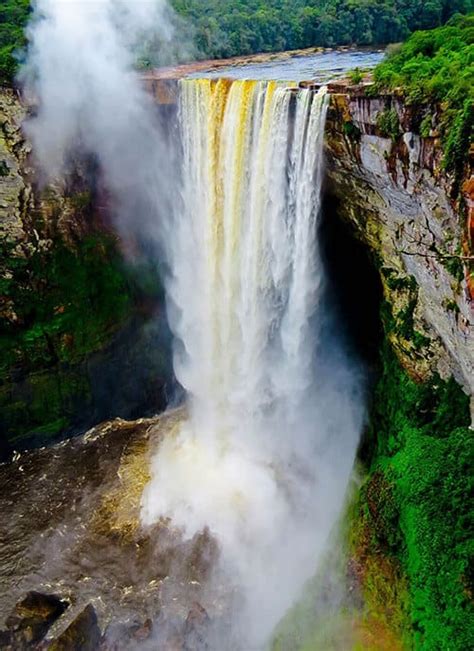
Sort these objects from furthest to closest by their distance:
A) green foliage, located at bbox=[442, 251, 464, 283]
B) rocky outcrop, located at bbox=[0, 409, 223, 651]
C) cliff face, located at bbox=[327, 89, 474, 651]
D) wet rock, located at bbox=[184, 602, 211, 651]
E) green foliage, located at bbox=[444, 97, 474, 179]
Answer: rocky outcrop, located at bbox=[0, 409, 223, 651] < wet rock, located at bbox=[184, 602, 211, 651] < cliff face, located at bbox=[327, 89, 474, 651] < green foliage, located at bbox=[442, 251, 464, 283] < green foliage, located at bbox=[444, 97, 474, 179]

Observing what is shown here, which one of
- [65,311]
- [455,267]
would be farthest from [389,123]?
[65,311]

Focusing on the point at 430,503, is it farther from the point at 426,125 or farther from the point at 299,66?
the point at 299,66

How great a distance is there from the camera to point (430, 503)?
1016 centimetres

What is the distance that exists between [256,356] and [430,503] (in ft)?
25.4

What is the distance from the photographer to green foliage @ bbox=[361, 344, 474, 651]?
29.6 ft

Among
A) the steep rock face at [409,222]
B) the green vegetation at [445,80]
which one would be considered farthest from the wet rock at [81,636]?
the green vegetation at [445,80]

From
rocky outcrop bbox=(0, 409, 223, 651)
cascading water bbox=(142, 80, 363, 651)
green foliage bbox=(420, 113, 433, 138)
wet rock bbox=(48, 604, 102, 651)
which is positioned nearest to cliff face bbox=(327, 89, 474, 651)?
green foliage bbox=(420, 113, 433, 138)

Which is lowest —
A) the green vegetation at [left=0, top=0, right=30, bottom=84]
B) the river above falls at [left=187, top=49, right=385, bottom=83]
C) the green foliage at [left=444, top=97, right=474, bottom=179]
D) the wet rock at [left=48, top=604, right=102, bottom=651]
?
the wet rock at [left=48, top=604, right=102, bottom=651]

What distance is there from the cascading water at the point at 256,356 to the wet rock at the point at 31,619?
3.40 m

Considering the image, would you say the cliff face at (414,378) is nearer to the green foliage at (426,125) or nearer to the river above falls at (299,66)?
the green foliage at (426,125)

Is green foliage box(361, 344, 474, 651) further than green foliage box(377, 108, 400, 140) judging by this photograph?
No

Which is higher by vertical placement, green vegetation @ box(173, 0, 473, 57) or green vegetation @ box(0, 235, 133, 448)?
green vegetation @ box(173, 0, 473, 57)

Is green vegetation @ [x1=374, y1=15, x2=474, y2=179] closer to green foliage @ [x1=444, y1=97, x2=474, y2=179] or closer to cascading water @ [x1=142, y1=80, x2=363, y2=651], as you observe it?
green foliage @ [x1=444, y1=97, x2=474, y2=179]

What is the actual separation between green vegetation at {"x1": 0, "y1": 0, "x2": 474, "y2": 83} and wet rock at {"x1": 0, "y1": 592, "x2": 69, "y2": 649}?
20701 millimetres
